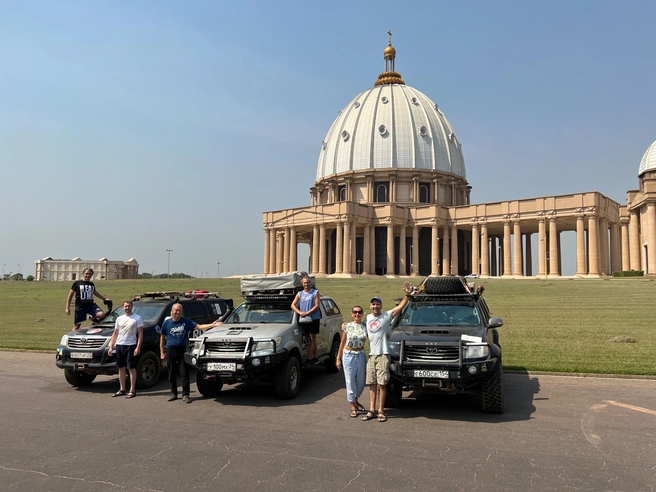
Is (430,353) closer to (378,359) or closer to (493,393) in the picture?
(378,359)

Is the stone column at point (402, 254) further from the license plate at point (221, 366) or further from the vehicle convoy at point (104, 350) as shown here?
the license plate at point (221, 366)

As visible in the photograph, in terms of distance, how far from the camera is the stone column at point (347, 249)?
70.8 meters

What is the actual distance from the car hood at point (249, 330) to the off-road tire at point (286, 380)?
0.58 m

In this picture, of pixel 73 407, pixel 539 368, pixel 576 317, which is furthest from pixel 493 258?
pixel 73 407

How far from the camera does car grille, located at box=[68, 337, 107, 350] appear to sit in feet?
33.5

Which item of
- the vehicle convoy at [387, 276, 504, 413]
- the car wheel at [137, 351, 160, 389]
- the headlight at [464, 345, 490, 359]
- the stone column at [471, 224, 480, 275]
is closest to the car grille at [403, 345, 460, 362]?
the vehicle convoy at [387, 276, 504, 413]

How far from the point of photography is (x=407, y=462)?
5789mm

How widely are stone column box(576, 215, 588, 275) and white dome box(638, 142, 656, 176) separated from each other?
1454cm

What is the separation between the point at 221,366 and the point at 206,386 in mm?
1015

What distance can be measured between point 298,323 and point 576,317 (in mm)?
14237

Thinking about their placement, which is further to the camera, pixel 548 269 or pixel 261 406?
pixel 548 269

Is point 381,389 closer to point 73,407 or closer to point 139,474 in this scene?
point 139,474

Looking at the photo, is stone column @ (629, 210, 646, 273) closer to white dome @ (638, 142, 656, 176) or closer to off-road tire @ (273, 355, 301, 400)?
white dome @ (638, 142, 656, 176)

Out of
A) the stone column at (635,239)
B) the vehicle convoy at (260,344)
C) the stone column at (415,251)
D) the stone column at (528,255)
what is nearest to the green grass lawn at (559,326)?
the vehicle convoy at (260,344)
